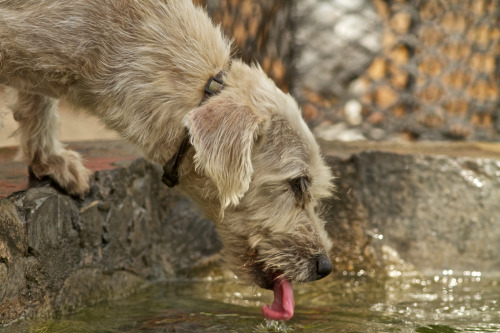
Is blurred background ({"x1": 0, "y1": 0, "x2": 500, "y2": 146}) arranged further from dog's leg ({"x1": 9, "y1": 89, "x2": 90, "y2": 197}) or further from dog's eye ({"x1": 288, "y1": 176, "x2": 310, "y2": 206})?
dog's eye ({"x1": 288, "y1": 176, "x2": 310, "y2": 206})

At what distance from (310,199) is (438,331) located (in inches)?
39.9

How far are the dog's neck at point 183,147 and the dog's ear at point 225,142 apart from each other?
0.70 ft

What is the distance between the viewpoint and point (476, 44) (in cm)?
725

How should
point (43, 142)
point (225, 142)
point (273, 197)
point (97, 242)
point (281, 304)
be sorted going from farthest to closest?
1. point (43, 142)
2. point (97, 242)
3. point (281, 304)
4. point (273, 197)
5. point (225, 142)

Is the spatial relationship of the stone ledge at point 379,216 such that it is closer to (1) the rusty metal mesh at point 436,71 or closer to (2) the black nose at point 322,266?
(1) the rusty metal mesh at point 436,71

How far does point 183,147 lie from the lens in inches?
152

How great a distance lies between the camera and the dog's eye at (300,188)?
4062mm

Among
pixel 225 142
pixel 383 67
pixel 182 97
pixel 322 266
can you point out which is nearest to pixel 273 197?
pixel 322 266

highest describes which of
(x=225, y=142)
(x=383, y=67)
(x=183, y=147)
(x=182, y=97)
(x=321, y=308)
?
(x=383, y=67)

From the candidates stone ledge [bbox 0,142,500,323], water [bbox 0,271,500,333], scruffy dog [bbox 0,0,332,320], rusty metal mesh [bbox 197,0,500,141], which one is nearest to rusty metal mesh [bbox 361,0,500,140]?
rusty metal mesh [bbox 197,0,500,141]

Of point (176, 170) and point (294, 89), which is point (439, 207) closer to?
point (294, 89)

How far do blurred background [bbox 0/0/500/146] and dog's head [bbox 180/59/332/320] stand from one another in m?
2.92

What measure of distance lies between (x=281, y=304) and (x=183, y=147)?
105 centimetres

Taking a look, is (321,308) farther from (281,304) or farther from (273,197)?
(273,197)
